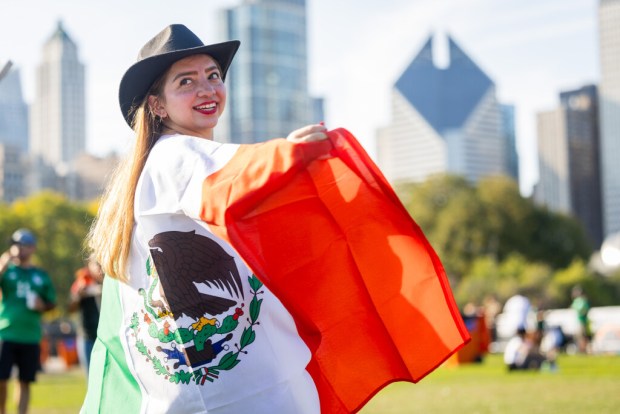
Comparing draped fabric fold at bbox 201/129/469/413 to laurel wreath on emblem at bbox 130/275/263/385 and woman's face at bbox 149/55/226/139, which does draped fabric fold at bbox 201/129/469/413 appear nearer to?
laurel wreath on emblem at bbox 130/275/263/385

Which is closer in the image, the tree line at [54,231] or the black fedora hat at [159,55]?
the black fedora hat at [159,55]

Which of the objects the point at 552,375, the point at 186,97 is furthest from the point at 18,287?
the point at 552,375

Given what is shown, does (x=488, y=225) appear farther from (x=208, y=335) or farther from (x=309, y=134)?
(x=309, y=134)

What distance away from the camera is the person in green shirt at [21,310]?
10859mm

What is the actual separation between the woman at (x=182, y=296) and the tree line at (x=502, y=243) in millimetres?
71797

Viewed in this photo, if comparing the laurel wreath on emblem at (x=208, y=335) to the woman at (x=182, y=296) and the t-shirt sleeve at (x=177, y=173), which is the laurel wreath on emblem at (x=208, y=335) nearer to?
the woman at (x=182, y=296)

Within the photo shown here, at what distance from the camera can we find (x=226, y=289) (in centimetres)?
357

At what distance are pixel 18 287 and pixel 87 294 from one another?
9.12 feet

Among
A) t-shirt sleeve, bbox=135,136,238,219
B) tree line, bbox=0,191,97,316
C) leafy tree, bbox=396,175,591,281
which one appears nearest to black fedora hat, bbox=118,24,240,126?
t-shirt sleeve, bbox=135,136,238,219

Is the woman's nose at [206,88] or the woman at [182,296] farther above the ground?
the woman's nose at [206,88]

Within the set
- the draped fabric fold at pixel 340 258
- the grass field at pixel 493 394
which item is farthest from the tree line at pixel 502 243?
the draped fabric fold at pixel 340 258

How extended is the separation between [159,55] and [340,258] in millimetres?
1005

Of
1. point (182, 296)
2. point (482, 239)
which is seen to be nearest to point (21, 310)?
point (182, 296)

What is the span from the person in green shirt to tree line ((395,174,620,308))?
214 feet
